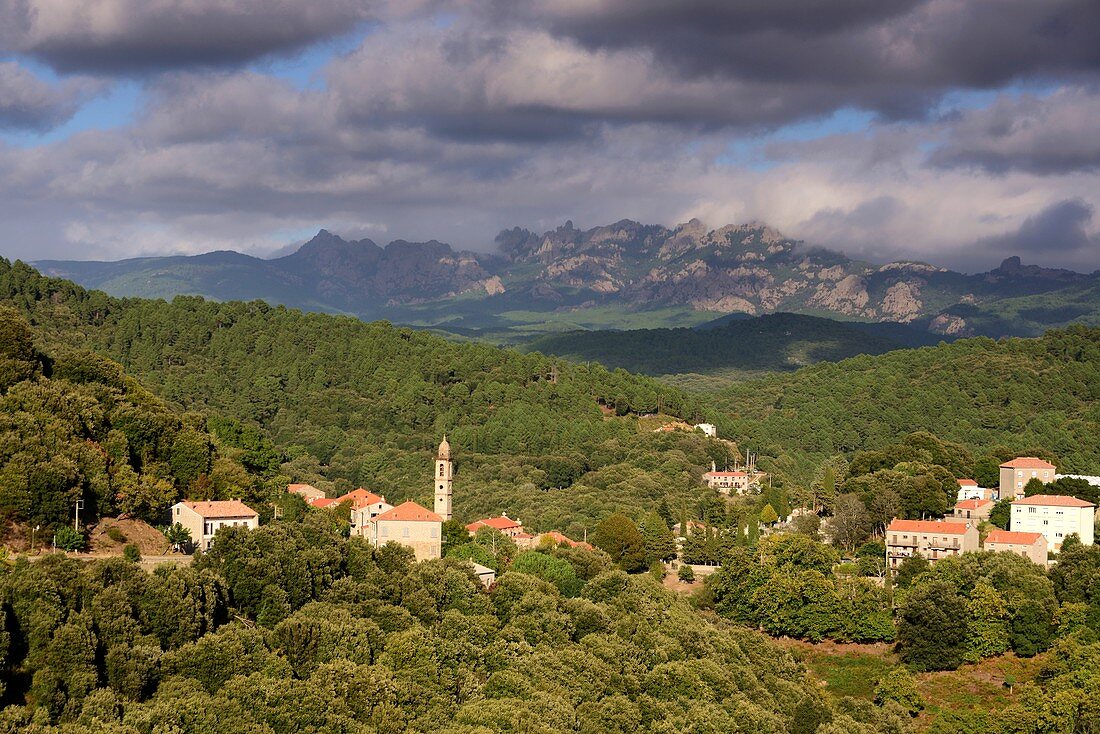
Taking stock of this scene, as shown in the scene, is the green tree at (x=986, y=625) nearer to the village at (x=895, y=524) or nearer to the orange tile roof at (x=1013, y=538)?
the village at (x=895, y=524)

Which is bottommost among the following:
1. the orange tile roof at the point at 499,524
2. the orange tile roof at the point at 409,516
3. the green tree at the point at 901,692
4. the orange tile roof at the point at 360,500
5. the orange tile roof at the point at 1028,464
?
the green tree at the point at 901,692

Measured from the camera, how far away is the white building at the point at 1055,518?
83.9 meters

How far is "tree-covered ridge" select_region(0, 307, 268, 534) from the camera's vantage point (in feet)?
192

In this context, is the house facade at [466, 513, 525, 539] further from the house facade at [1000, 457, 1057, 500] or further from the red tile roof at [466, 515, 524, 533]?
the house facade at [1000, 457, 1057, 500]

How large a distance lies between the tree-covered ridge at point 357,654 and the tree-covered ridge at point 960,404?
8198cm

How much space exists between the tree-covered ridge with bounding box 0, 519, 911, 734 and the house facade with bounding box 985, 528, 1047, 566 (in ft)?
70.7

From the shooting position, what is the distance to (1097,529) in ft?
281

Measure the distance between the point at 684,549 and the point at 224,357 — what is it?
295 feet

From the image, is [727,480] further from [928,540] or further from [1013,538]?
[1013,538]

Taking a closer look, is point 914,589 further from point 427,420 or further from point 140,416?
point 427,420

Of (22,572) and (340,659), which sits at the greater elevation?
(22,572)

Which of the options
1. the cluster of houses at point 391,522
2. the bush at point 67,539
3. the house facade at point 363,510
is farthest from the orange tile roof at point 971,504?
the bush at point 67,539

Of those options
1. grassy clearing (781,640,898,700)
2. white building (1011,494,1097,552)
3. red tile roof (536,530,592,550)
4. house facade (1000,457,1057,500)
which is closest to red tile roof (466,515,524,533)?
red tile roof (536,530,592,550)

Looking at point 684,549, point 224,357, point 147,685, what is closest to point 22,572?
point 147,685
